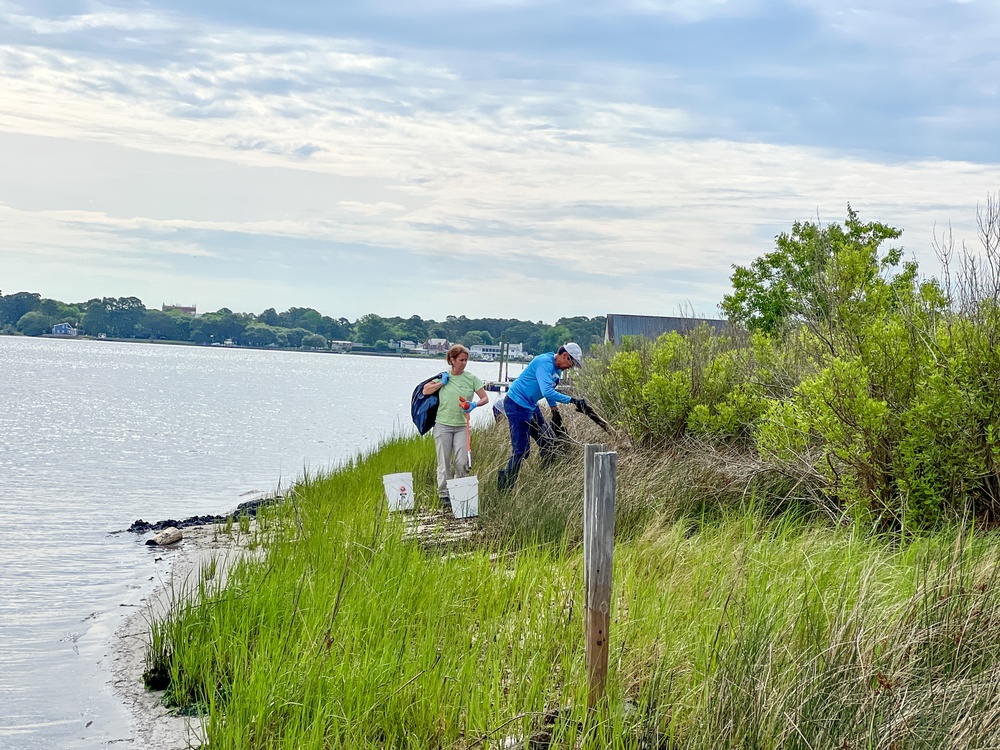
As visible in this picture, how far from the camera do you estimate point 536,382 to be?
11.9 meters

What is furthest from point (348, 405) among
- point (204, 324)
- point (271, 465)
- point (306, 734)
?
point (204, 324)

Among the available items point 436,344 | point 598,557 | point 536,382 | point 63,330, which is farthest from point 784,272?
point 63,330

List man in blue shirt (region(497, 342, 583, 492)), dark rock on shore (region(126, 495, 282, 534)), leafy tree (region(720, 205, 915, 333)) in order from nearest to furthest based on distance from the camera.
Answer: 1. man in blue shirt (region(497, 342, 583, 492))
2. dark rock on shore (region(126, 495, 282, 534))
3. leafy tree (region(720, 205, 915, 333))

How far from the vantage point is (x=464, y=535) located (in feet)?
30.8

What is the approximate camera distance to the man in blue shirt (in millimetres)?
11516

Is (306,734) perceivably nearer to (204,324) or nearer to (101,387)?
(101,387)

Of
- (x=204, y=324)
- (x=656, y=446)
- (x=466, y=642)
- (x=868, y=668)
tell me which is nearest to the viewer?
(x=868, y=668)

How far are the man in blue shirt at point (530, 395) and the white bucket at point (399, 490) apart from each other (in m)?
1.04

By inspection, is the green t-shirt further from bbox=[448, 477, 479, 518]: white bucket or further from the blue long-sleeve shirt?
bbox=[448, 477, 479, 518]: white bucket

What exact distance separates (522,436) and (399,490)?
1.94m

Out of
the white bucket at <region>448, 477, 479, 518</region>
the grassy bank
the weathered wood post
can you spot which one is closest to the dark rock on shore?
the white bucket at <region>448, 477, 479, 518</region>

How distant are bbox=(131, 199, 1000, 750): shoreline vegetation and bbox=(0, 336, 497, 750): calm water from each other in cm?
94

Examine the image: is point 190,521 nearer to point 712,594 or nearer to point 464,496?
point 464,496

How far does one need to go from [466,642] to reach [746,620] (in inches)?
63.2
